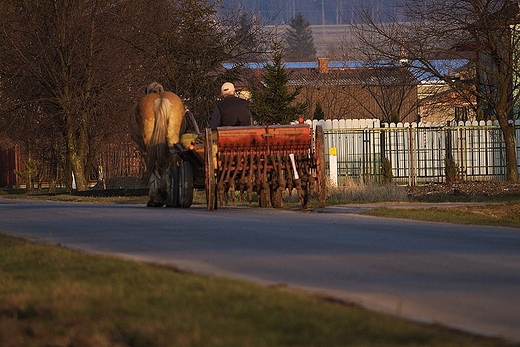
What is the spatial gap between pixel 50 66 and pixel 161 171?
17.4 m

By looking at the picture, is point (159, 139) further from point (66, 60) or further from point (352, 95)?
point (352, 95)

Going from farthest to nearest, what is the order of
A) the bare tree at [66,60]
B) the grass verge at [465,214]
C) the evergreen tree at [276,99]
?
1. the evergreen tree at [276,99]
2. the bare tree at [66,60]
3. the grass verge at [465,214]

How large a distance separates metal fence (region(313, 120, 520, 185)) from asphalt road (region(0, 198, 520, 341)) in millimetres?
19683

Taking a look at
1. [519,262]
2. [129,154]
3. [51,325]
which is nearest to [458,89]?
[129,154]

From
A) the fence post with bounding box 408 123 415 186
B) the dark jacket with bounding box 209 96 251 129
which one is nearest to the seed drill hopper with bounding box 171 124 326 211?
the dark jacket with bounding box 209 96 251 129

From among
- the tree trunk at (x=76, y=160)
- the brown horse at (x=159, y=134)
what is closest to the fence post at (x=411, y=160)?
the tree trunk at (x=76, y=160)

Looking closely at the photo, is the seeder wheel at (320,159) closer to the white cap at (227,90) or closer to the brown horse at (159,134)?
the white cap at (227,90)

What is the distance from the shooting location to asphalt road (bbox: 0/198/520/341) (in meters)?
7.91

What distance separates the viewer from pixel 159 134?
68.6 feet

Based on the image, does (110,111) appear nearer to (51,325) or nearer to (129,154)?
(129,154)

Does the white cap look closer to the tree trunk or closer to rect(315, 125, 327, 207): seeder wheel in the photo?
rect(315, 125, 327, 207): seeder wheel

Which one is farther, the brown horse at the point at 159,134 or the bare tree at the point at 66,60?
the bare tree at the point at 66,60

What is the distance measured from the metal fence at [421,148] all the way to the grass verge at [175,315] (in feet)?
90.7

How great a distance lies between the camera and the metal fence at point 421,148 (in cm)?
3709
